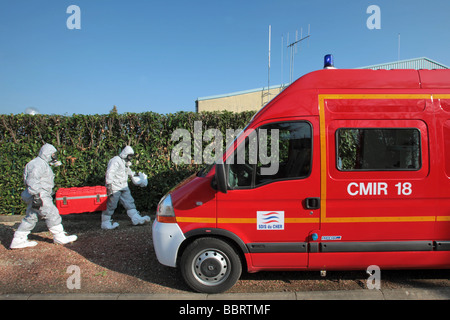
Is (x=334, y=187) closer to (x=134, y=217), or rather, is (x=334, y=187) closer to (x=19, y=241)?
(x=134, y=217)

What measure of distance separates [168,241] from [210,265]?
0.60 metres

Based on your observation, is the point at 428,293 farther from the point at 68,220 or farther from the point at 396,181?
the point at 68,220

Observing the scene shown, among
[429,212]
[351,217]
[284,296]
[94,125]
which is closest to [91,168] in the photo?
[94,125]

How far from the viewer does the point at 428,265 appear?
11.8ft

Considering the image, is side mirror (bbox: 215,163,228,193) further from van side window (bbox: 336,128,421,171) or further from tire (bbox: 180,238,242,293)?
van side window (bbox: 336,128,421,171)

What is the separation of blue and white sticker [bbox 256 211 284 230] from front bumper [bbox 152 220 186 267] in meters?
0.95

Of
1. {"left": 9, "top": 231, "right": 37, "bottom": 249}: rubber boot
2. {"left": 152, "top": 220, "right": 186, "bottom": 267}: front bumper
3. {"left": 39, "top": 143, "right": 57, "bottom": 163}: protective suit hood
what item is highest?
{"left": 39, "top": 143, "right": 57, "bottom": 163}: protective suit hood

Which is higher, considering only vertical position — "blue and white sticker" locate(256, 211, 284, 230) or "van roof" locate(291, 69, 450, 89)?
"van roof" locate(291, 69, 450, 89)

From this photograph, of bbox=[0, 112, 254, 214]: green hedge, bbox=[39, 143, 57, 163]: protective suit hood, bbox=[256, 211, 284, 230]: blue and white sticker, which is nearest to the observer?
bbox=[256, 211, 284, 230]: blue and white sticker

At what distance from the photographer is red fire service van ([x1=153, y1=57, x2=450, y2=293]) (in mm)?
3494

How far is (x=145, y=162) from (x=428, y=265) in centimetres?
597

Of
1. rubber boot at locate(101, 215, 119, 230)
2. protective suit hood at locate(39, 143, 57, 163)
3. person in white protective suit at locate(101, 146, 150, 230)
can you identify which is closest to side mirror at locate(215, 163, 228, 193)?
person in white protective suit at locate(101, 146, 150, 230)

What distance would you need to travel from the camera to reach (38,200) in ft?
17.2

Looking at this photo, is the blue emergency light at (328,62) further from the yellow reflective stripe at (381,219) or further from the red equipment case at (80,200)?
the red equipment case at (80,200)
